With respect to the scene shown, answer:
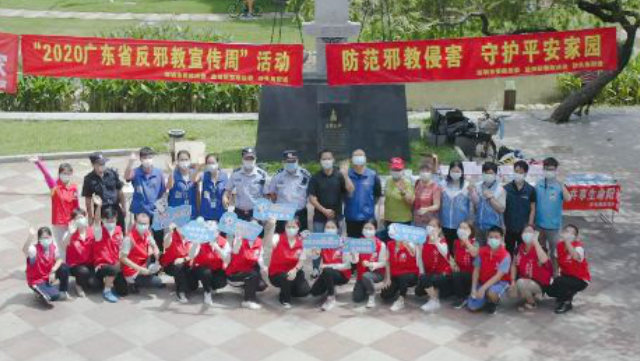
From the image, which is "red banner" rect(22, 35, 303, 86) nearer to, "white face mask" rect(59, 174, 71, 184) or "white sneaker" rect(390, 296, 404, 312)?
"white face mask" rect(59, 174, 71, 184)

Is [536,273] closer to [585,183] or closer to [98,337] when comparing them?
[585,183]

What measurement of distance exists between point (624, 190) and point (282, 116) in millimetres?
6549

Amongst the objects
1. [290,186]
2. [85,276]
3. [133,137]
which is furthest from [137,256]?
[133,137]

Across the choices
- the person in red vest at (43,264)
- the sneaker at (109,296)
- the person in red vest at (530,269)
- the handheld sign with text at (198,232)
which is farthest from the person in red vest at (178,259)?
the person in red vest at (530,269)

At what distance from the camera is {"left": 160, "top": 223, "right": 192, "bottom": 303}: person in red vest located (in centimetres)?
1172

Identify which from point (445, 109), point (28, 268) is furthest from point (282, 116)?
point (28, 268)

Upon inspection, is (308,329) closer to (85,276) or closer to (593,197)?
(85,276)

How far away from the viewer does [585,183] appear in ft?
47.1

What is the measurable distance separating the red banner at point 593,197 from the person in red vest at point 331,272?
4.47 meters

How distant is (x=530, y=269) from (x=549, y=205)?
3.93ft

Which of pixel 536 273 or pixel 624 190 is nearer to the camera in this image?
pixel 536 273

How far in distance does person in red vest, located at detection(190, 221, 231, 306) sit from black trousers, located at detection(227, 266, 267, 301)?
17 centimetres

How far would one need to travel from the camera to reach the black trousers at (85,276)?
1168cm

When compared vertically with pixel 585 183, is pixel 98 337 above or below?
below
